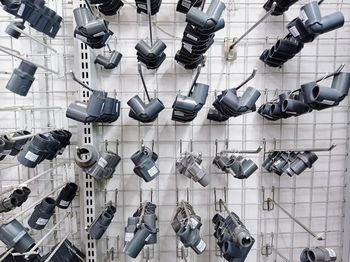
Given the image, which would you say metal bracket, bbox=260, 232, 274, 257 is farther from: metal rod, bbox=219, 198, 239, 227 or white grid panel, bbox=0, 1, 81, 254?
white grid panel, bbox=0, 1, 81, 254

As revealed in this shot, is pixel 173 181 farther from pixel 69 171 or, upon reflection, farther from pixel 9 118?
pixel 9 118

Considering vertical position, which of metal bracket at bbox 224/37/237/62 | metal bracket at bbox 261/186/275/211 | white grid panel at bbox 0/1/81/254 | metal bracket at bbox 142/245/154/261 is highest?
metal bracket at bbox 224/37/237/62

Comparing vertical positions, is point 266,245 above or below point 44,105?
below

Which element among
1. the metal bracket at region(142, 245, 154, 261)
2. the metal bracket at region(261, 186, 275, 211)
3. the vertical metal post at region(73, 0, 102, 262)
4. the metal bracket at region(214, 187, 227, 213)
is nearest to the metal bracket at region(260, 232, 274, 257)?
the metal bracket at region(261, 186, 275, 211)

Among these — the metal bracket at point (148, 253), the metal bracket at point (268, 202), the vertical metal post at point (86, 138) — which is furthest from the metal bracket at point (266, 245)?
the vertical metal post at point (86, 138)

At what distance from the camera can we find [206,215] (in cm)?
130

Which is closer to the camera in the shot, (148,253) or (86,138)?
(86,138)

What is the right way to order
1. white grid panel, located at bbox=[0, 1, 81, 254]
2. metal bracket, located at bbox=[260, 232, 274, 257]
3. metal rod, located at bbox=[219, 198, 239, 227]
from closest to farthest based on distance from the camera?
metal rod, located at bbox=[219, 198, 239, 227]
white grid panel, located at bbox=[0, 1, 81, 254]
metal bracket, located at bbox=[260, 232, 274, 257]

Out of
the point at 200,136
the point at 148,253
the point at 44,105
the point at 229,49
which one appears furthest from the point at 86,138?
the point at 229,49

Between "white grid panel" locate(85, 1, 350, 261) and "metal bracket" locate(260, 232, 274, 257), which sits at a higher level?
"white grid panel" locate(85, 1, 350, 261)

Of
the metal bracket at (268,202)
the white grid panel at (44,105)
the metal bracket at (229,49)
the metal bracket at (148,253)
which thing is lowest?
the metal bracket at (148,253)

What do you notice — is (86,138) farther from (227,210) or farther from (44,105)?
(227,210)

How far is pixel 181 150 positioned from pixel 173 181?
16cm

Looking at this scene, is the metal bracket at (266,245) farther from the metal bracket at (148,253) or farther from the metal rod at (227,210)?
the metal bracket at (148,253)
